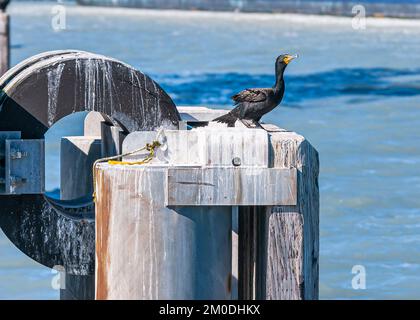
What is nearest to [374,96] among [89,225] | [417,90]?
[417,90]

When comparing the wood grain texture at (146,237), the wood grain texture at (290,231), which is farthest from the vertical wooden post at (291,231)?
the wood grain texture at (146,237)

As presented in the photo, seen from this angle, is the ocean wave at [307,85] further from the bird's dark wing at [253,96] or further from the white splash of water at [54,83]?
the white splash of water at [54,83]

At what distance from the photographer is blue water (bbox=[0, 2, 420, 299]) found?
14438 mm

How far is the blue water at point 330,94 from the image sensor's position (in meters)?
14.4

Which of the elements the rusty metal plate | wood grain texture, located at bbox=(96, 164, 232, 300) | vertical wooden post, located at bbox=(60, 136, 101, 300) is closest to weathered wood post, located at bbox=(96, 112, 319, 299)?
wood grain texture, located at bbox=(96, 164, 232, 300)

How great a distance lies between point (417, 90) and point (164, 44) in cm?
1825

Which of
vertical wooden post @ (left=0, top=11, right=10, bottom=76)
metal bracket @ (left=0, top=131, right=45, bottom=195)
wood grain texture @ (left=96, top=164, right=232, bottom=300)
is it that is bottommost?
wood grain texture @ (left=96, top=164, right=232, bottom=300)

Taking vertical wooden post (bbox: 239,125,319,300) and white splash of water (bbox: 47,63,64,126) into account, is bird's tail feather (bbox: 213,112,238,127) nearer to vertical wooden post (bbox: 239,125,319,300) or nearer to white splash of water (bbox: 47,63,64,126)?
white splash of water (bbox: 47,63,64,126)

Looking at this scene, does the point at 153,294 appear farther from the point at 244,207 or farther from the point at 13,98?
the point at 13,98

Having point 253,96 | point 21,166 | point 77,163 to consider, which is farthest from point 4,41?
point 21,166

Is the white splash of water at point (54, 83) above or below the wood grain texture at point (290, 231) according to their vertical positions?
above

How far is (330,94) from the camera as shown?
31.5 m

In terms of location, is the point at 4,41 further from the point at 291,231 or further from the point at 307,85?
the point at 291,231
